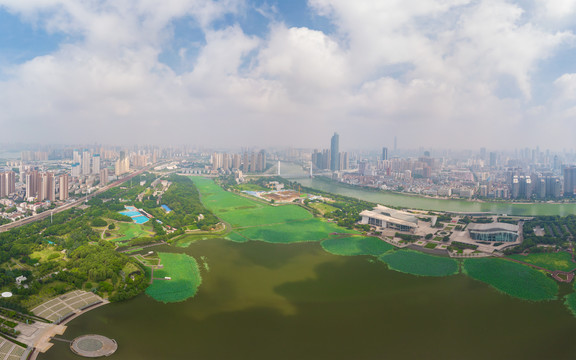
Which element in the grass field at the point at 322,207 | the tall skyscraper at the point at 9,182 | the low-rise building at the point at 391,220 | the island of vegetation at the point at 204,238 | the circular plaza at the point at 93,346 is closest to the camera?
the circular plaza at the point at 93,346

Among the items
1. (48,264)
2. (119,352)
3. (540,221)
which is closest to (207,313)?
(119,352)

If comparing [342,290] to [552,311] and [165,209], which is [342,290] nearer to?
[552,311]

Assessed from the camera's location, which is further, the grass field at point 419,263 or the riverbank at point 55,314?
the grass field at point 419,263

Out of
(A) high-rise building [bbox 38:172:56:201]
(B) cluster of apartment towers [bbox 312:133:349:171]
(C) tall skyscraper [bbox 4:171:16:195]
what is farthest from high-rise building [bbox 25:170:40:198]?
(B) cluster of apartment towers [bbox 312:133:349:171]

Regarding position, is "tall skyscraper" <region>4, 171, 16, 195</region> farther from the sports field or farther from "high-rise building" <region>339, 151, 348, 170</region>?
"high-rise building" <region>339, 151, 348, 170</region>

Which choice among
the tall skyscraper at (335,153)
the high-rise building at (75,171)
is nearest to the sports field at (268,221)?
the high-rise building at (75,171)

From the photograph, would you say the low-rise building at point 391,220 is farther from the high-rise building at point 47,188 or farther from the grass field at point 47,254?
the high-rise building at point 47,188
